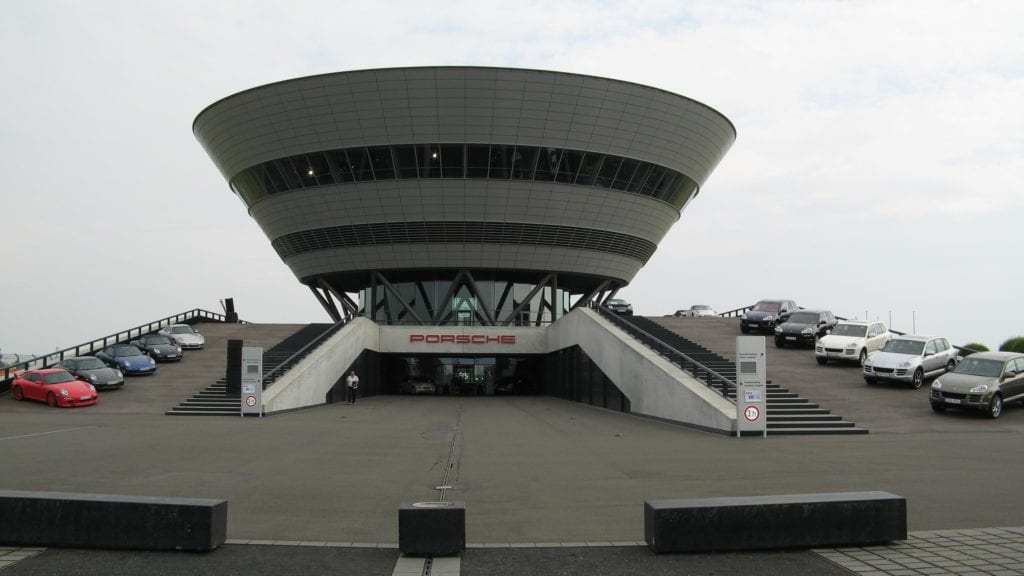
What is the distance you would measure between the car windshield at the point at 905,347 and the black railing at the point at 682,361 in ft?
23.4

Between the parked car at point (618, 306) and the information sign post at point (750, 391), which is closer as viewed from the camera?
the information sign post at point (750, 391)

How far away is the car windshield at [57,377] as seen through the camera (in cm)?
2850

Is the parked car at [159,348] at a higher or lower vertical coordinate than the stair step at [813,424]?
higher

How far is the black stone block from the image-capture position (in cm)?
717

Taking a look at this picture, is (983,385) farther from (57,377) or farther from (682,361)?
(57,377)

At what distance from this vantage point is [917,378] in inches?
1089

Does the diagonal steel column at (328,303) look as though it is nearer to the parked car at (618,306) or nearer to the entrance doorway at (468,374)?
the entrance doorway at (468,374)

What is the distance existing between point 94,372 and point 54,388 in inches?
107

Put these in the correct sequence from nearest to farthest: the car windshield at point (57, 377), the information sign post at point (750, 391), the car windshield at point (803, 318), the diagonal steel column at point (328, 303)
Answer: the information sign post at point (750, 391), the car windshield at point (57, 377), the car windshield at point (803, 318), the diagonal steel column at point (328, 303)

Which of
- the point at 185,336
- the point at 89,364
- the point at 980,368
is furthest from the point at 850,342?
the point at 185,336

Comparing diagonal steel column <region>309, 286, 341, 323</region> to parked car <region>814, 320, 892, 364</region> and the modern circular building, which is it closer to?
the modern circular building

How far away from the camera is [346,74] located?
1805 inches

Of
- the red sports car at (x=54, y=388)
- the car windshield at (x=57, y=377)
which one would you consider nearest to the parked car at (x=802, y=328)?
the red sports car at (x=54, y=388)

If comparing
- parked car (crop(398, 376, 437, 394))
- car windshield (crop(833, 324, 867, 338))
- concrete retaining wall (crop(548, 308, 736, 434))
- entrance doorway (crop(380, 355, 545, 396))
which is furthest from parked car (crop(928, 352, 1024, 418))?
parked car (crop(398, 376, 437, 394))
